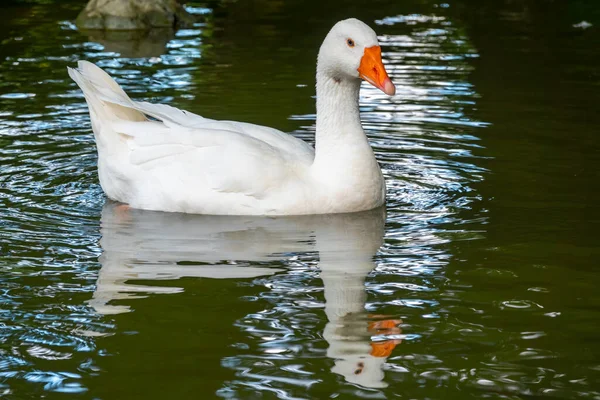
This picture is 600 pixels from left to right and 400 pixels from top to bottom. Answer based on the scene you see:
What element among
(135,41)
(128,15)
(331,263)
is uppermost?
(128,15)

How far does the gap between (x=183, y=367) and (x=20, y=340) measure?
963 millimetres

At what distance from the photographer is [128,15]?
18594 millimetres

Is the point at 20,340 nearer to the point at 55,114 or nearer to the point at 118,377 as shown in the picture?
the point at 118,377

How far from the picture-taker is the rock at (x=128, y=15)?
18.5 m

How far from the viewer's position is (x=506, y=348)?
542 centimetres

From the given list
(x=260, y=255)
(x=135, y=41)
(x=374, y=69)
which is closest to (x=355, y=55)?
(x=374, y=69)

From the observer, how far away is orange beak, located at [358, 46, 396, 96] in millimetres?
7684

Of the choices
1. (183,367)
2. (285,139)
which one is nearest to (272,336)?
(183,367)

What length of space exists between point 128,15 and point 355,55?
11.5 m

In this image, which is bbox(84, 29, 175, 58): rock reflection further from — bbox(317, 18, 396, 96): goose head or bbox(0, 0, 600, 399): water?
bbox(317, 18, 396, 96): goose head

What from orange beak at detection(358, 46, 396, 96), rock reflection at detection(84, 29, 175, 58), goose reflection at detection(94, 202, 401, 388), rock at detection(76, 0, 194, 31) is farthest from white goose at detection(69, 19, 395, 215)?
rock at detection(76, 0, 194, 31)

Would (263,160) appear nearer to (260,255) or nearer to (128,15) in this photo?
(260,255)

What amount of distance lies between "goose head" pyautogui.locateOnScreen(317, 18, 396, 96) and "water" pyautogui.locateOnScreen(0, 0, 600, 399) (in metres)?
1.06

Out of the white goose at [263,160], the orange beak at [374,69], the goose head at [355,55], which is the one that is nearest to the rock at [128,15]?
the white goose at [263,160]
